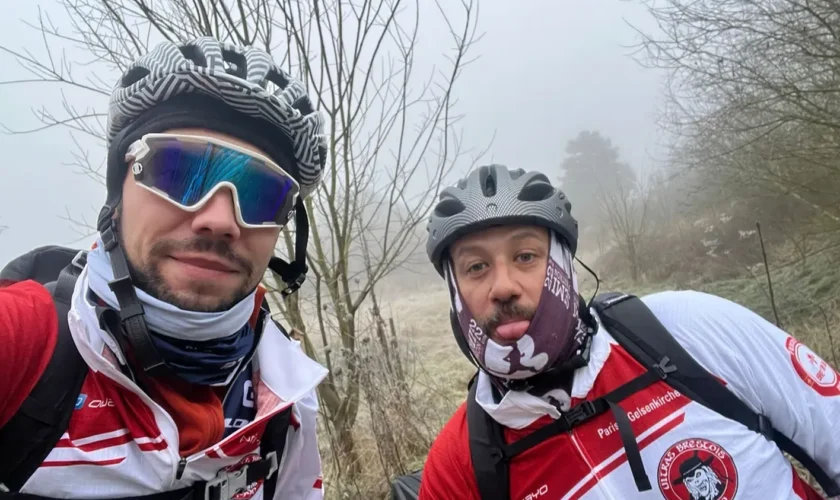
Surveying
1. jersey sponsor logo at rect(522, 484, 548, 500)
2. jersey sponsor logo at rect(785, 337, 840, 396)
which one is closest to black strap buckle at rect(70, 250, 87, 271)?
jersey sponsor logo at rect(522, 484, 548, 500)

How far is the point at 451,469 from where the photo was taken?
1.80 metres

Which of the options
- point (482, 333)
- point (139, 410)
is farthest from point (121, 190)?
point (482, 333)

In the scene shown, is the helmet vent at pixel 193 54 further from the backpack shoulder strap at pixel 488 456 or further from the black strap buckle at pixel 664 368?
the black strap buckle at pixel 664 368

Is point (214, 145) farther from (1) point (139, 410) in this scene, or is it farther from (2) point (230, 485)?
(2) point (230, 485)

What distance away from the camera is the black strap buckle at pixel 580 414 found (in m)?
1.64

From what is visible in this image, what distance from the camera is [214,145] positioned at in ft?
5.05

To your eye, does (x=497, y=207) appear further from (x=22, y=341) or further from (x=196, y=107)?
(x=22, y=341)

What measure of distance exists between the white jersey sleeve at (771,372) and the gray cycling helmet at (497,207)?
60 cm

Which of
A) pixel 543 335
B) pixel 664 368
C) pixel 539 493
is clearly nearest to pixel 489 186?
pixel 543 335

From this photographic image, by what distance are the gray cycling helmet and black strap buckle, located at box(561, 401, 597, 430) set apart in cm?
68

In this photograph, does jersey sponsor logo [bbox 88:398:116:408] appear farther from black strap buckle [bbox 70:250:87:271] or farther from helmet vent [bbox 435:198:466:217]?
helmet vent [bbox 435:198:466:217]

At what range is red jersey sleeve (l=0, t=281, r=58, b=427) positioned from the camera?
113cm

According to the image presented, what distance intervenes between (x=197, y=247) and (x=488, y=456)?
1.29 metres

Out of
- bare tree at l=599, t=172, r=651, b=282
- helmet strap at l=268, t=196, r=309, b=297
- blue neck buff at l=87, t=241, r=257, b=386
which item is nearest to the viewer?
blue neck buff at l=87, t=241, r=257, b=386
